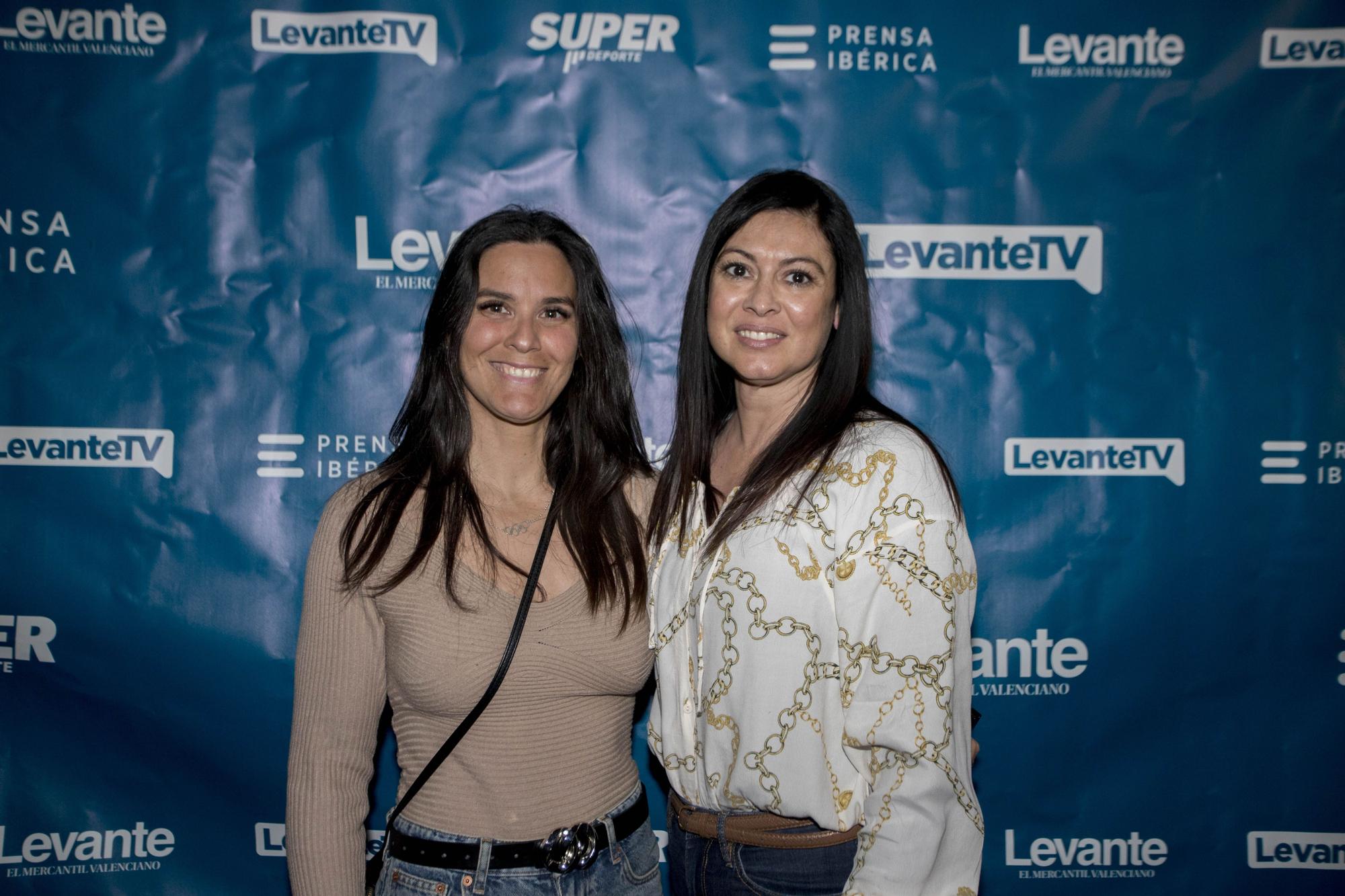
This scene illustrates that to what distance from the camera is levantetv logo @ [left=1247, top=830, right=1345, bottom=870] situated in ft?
7.70

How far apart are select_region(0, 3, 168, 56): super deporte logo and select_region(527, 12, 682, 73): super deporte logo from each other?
1022mm

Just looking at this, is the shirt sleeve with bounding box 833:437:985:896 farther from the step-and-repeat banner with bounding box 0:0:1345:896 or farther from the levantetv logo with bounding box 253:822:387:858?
the levantetv logo with bounding box 253:822:387:858

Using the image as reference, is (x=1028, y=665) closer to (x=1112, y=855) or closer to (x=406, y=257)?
(x=1112, y=855)

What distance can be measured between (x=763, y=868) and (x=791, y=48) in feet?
6.53

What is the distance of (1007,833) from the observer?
2.37 metres

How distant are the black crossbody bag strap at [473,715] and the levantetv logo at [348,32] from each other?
5.01 ft

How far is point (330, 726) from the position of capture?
1.40m

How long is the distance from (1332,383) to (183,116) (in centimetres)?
320

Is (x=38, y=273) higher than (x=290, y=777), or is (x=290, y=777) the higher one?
(x=38, y=273)

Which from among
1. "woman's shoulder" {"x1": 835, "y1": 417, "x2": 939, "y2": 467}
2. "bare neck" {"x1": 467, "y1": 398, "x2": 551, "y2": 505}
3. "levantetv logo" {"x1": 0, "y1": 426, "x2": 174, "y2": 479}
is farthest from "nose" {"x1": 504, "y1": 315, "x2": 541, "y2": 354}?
"levantetv logo" {"x1": 0, "y1": 426, "x2": 174, "y2": 479}

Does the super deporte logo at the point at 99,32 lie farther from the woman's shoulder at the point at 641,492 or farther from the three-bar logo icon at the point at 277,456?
the woman's shoulder at the point at 641,492

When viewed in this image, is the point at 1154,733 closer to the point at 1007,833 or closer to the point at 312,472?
the point at 1007,833

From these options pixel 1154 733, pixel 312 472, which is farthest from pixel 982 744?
pixel 312 472

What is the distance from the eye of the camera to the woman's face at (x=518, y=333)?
155cm
